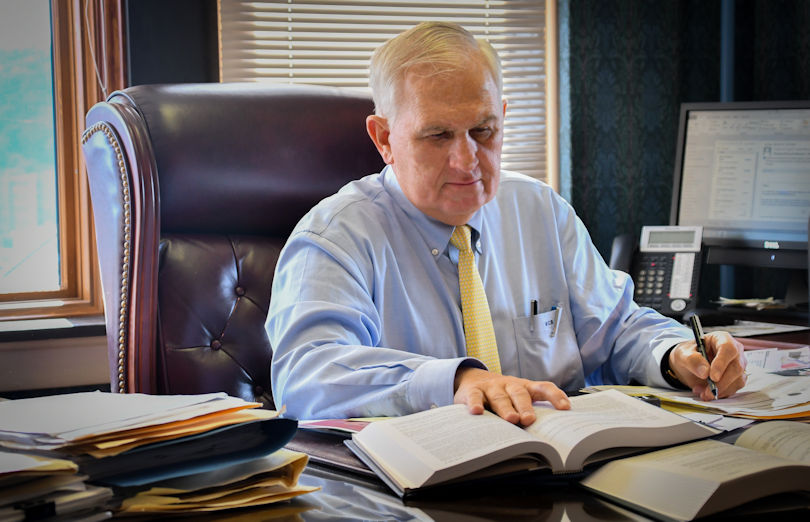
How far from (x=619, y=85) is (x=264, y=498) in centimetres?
213

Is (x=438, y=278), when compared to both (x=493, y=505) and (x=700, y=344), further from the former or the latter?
(x=493, y=505)

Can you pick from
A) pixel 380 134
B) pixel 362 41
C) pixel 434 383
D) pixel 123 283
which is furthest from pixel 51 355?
pixel 434 383

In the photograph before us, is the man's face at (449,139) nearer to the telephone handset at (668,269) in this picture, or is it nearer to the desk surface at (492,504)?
the desk surface at (492,504)

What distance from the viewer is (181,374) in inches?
56.2

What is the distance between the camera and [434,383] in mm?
1037

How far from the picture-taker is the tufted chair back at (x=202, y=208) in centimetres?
139

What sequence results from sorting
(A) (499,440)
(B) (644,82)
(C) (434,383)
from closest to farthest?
(A) (499,440), (C) (434,383), (B) (644,82)

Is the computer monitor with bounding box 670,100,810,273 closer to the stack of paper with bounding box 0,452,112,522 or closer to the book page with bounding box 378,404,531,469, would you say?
the book page with bounding box 378,404,531,469

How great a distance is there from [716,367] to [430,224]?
1.84 feet

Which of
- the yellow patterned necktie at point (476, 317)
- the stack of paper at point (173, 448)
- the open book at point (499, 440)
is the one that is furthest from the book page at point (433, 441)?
the yellow patterned necktie at point (476, 317)

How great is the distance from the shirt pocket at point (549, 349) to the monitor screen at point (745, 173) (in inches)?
36.3

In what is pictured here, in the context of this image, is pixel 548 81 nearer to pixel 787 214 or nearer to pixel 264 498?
pixel 787 214

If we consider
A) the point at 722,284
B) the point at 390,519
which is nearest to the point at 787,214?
the point at 722,284

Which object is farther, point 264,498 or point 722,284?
point 722,284
